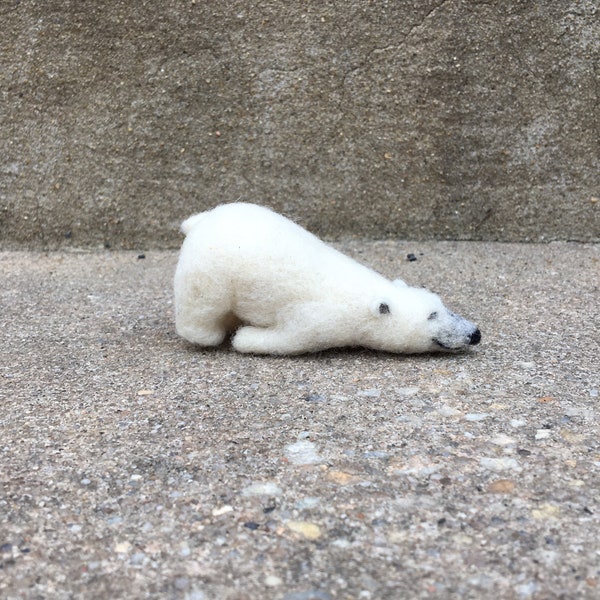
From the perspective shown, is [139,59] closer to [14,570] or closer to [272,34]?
[272,34]

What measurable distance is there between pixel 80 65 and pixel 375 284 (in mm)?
1493

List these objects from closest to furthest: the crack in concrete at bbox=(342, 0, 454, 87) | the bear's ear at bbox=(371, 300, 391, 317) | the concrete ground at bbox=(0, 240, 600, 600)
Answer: the concrete ground at bbox=(0, 240, 600, 600)
the bear's ear at bbox=(371, 300, 391, 317)
the crack in concrete at bbox=(342, 0, 454, 87)

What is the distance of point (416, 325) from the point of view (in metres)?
1.47

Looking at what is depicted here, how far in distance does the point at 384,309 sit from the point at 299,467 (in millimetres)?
457

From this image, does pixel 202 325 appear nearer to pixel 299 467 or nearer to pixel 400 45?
pixel 299 467

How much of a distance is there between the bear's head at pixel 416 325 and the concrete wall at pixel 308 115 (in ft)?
3.60

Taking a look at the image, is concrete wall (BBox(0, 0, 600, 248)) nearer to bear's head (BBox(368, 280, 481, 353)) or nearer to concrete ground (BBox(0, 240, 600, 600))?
concrete ground (BBox(0, 240, 600, 600))

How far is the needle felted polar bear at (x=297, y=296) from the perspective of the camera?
1471mm

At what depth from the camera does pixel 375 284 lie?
1.50 m

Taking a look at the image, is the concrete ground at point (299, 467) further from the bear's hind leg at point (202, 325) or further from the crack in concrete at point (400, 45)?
the crack in concrete at point (400, 45)

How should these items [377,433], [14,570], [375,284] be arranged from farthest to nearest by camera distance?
[375,284] → [377,433] → [14,570]

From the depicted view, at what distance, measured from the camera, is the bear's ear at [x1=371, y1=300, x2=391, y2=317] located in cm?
146

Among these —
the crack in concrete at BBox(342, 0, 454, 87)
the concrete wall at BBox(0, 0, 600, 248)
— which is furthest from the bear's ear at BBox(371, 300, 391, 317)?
the crack in concrete at BBox(342, 0, 454, 87)

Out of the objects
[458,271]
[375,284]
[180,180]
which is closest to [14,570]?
[375,284]
